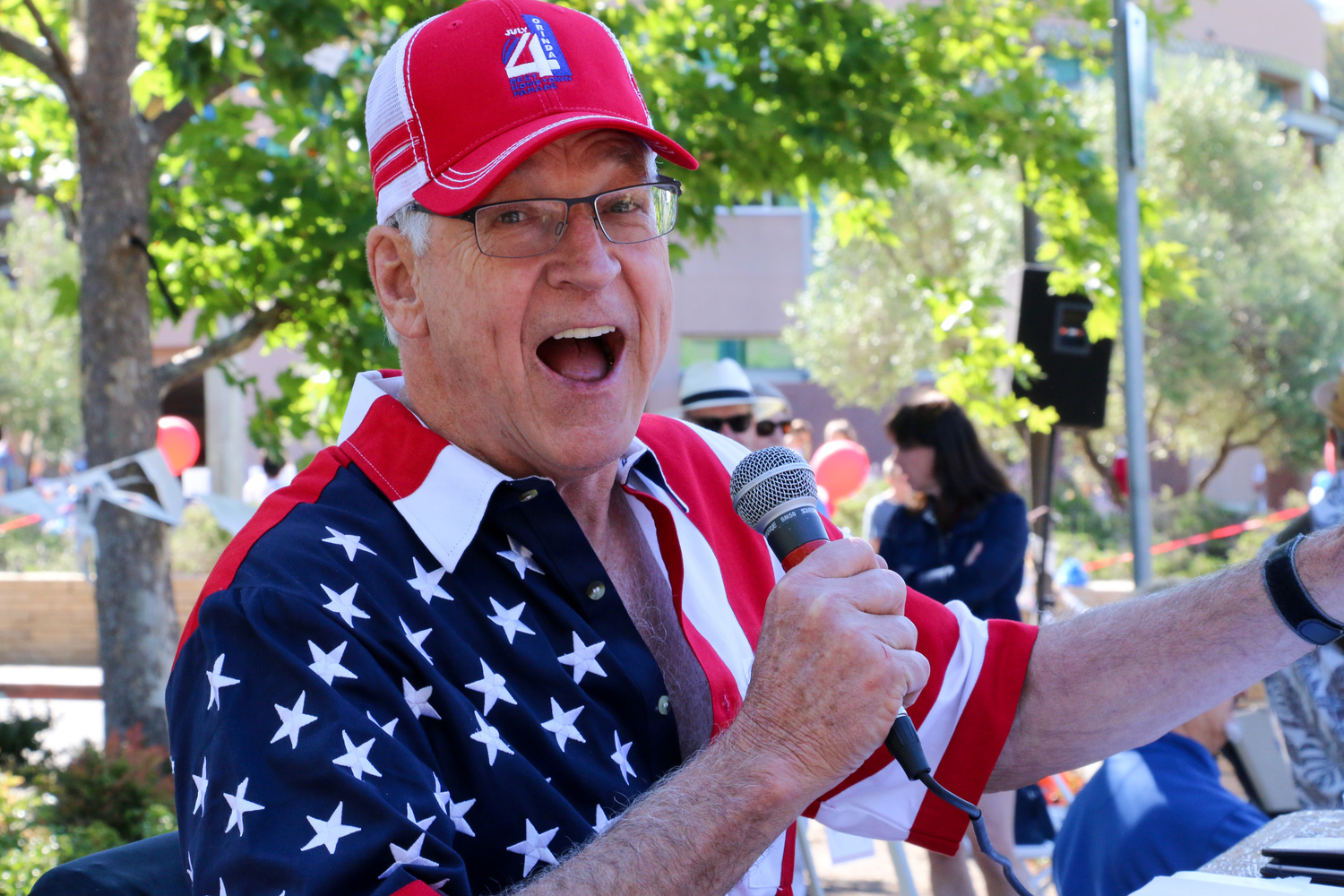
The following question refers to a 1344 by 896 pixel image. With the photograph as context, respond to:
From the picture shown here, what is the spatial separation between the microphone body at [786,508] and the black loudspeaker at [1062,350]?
5.59 m

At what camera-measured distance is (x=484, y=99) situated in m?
1.57

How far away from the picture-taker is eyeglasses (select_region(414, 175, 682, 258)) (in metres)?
1.57

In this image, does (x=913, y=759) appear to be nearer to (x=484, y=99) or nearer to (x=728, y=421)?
(x=484, y=99)

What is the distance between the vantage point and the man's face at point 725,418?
18.8 ft

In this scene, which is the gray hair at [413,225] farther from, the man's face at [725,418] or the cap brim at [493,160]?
the man's face at [725,418]

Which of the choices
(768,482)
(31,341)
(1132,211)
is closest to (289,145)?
(1132,211)

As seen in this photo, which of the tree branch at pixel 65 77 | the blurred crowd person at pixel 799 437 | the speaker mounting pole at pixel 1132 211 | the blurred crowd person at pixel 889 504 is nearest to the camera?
the tree branch at pixel 65 77

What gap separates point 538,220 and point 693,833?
83 cm

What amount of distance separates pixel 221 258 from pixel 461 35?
166 inches

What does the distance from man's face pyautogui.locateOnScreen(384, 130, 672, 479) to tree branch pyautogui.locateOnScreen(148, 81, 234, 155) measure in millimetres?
3894

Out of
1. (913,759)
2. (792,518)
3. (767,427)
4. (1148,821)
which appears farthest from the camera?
(767,427)

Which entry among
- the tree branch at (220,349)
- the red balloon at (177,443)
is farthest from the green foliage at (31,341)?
the tree branch at (220,349)

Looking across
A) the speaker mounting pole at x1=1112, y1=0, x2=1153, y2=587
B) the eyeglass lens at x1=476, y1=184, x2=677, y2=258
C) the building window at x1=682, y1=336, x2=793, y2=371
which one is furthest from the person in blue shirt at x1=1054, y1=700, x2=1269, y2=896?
the building window at x1=682, y1=336, x2=793, y2=371

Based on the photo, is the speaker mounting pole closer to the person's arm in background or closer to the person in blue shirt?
the person's arm in background
